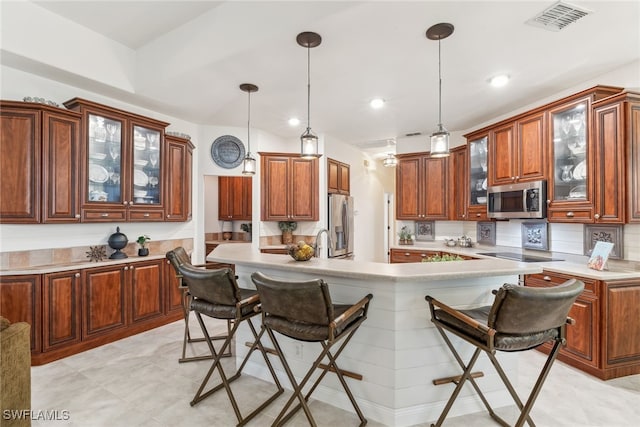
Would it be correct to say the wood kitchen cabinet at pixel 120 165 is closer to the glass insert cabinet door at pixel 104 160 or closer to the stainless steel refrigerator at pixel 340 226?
the glass insert cabinet door at pixel 104 160

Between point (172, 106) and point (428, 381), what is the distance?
4189 mm

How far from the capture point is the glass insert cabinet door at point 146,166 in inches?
154

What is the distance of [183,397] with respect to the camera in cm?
248

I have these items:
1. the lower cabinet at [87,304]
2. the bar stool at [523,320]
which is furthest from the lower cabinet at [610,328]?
the lower cabinet at [87,304]

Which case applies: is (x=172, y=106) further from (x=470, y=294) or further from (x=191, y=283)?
(x=470, y=294)

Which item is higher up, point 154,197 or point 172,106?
point 172,106

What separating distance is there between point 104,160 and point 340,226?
3.73 meters

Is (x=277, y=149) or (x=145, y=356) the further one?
(x=277, y=149)

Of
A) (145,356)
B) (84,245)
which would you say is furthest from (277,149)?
(145,356)

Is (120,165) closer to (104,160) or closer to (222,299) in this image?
(104,160)

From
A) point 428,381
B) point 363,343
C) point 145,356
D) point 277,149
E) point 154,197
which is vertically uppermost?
point 277,149

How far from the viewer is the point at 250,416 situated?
86.3 inches

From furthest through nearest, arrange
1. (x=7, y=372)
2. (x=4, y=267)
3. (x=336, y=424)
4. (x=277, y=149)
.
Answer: (x=277, y=149) < (x=4, y=267) < (x=336, y=424) < (x=7, y=372)

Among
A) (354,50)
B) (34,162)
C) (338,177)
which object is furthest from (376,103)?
(34,162)
